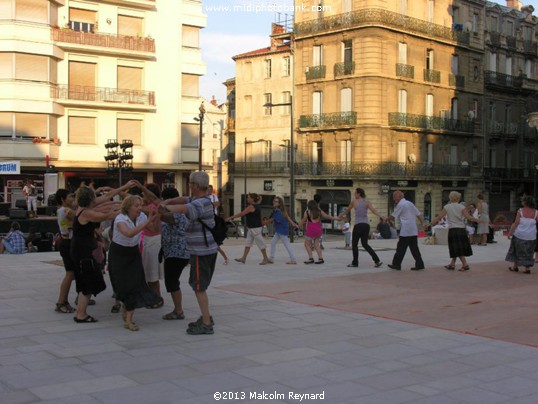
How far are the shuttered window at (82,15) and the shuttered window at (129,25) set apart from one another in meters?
1.59

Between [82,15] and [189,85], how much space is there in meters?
8.09

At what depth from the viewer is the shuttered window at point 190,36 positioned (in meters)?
46.7

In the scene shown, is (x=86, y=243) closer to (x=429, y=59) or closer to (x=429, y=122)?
(x=429, y=122)

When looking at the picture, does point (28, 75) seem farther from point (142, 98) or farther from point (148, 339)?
point (148, 339)

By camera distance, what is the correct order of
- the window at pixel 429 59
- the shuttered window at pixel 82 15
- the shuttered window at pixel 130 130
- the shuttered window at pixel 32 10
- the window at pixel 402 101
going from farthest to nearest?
the window at pixel 429 59 < the window at pixel 402 101 < the shuttered window at pixel 130 130 < the shuttered window at pixel 82 15 < the shuttered window at pixel 32 10

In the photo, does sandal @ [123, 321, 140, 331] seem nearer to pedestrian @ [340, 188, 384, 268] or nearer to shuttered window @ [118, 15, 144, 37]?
pedestrian @ [340, 188, 384, 268]

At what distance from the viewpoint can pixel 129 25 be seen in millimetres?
44688

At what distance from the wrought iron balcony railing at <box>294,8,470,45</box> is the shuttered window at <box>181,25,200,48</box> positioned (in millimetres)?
9380

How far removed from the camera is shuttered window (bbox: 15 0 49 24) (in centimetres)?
3962

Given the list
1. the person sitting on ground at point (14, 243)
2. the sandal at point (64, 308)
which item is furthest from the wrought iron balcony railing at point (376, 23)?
the sandal at point (64, 308)

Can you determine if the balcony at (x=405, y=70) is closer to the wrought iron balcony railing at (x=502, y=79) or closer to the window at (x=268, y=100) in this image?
the wrought iron balcony railing at (x=502, y=79)

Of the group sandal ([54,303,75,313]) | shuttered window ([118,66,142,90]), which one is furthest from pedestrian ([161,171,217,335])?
shuttered window ([118,66,142,90])

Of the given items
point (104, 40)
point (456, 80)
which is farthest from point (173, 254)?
point (456, 80)

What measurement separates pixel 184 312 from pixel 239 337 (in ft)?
6.25
